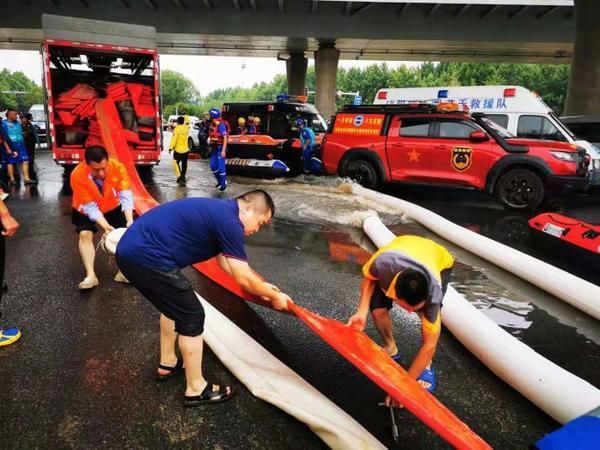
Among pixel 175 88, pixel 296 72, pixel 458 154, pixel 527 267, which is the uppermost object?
pixel 175 88

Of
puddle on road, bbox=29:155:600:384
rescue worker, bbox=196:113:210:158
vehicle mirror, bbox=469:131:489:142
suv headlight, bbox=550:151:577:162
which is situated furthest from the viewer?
rescue worker, bbox=196:113:210:158

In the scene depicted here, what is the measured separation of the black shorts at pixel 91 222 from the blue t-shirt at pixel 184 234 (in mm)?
2102

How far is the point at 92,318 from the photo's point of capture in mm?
4004

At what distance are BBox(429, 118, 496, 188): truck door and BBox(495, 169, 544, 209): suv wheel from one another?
38 cm

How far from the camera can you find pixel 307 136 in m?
12.7

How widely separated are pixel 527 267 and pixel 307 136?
8.43 metres

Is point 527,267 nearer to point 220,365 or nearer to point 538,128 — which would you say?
point 220,365

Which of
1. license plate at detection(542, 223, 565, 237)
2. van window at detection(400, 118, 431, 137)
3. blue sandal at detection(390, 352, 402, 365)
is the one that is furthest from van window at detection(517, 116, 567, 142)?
blue sandal at detection(390, 352, 402, 365)

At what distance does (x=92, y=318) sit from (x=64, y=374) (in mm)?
880

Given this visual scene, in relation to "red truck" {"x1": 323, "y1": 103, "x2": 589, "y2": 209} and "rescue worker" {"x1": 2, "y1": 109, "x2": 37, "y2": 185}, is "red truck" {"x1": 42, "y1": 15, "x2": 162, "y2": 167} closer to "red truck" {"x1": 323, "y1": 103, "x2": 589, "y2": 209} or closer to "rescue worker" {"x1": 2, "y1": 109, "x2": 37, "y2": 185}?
"rescue worker" {"x1": 2, "y1": 109, "x2": 37, "y2": 185}

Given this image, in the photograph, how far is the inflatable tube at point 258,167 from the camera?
1254cm

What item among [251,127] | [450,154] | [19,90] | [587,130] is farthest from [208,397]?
[19,90]

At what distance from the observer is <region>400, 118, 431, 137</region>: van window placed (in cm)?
946

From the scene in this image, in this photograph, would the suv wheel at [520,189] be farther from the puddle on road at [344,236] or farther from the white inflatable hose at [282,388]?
the white inflatable hose at [282,388]
